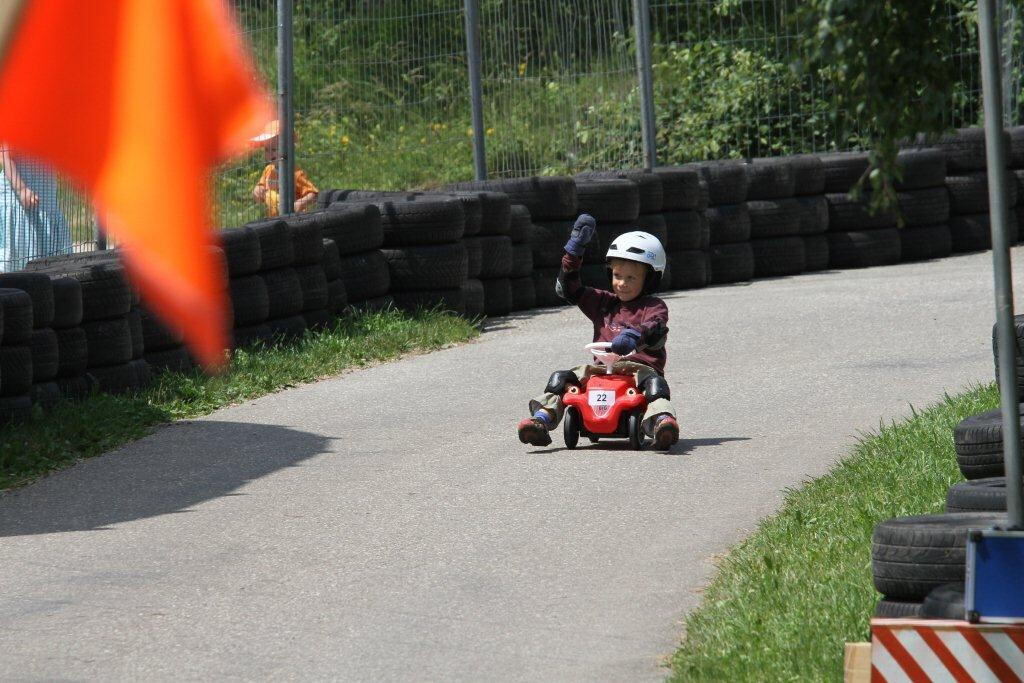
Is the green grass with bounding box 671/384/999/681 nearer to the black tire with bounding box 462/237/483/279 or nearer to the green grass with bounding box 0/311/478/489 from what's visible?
the green grass with bounding box 0/311/478/489

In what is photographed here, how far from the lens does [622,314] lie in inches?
360

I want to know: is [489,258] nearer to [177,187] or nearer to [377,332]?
[377,332]

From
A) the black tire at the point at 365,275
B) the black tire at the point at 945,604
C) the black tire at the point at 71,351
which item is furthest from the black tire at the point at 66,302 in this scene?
the black tire at the point at 945,604

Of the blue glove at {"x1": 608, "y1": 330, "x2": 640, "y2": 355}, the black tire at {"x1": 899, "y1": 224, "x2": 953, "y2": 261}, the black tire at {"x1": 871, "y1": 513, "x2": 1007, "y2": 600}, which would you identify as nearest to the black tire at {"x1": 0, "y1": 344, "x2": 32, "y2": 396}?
the blue glove at {"x1": 608, "y1": 330, "x2": 640, "y2": 355}

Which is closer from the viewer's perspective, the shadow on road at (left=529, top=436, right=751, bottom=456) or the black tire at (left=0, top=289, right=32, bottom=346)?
the shadow on road at (left=529, top=436, right=751, bottom=456)

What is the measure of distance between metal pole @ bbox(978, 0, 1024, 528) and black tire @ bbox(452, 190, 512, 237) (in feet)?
32.9

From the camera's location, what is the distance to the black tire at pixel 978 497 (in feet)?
17.4

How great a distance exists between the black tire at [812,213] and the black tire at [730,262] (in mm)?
690

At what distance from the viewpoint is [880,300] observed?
1424 cm

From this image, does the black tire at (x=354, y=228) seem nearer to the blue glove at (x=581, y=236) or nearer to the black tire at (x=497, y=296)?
the black tire at (x=497, y=296)

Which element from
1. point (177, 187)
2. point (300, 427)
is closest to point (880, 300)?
point (300, 427)

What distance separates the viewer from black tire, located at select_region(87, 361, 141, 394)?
1004 cm

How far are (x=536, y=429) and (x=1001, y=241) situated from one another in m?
4.71

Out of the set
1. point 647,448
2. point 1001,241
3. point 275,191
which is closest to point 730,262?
point 275,191
